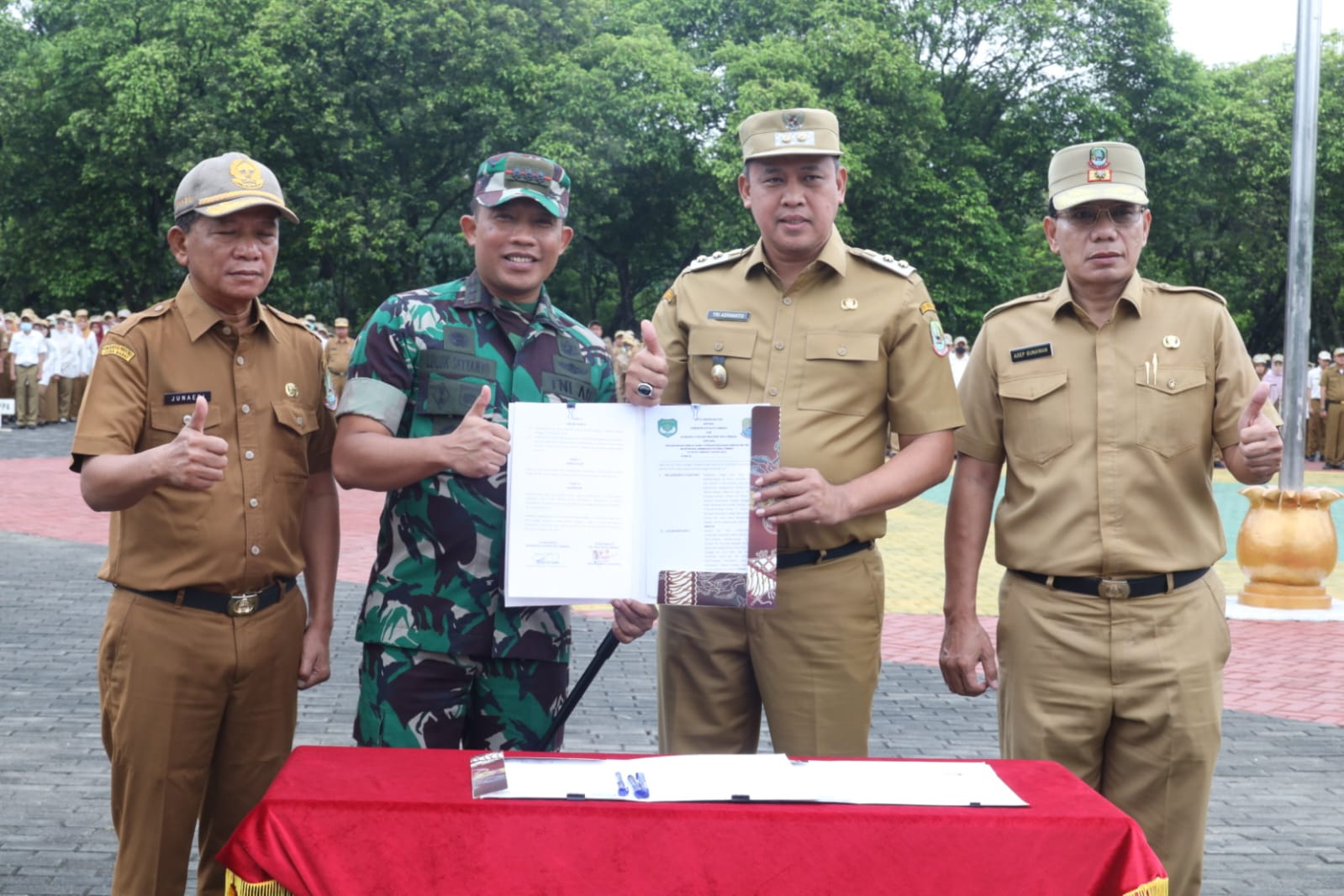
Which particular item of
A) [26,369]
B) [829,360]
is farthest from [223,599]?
[26,369]

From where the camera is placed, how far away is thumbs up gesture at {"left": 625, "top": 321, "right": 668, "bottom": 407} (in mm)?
3353

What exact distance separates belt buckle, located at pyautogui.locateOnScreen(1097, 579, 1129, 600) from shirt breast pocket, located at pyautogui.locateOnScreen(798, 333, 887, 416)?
79 cm

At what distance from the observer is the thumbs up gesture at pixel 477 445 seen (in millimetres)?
3291

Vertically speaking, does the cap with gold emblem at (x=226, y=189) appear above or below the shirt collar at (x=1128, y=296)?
above

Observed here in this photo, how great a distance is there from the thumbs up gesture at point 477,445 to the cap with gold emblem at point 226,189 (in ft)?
2.63

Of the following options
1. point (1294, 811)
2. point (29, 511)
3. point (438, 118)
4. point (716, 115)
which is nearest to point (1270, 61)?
point (716, 115)

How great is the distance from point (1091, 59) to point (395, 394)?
4376 cm

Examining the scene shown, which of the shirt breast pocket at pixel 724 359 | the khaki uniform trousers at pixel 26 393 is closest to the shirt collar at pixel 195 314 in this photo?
the shirt breast pocket at pixel 724 359

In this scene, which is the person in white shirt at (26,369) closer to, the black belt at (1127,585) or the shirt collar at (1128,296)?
the shirt collar at (1128,296)

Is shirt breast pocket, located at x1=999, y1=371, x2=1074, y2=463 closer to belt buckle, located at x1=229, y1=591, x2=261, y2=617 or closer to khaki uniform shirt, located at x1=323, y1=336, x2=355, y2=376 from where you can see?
belt buckle, located at x1=229, y1=591, x2=261, y2=617

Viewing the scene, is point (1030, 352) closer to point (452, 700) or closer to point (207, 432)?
point (452, 700)

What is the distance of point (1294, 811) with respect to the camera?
20.0 feet

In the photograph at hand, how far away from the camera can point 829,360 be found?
12.6 ft

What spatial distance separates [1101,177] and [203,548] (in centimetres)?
256
